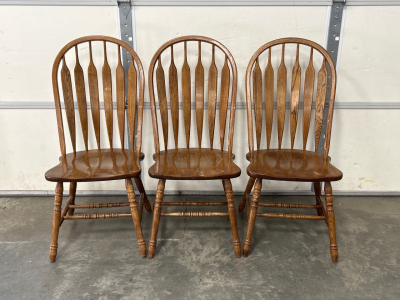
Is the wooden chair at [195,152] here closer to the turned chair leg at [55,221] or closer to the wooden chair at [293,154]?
the wooden chair at [293,154]

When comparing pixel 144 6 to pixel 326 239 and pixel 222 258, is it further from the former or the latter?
pixel 326 239

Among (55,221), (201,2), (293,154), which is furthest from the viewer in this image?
(201,2)

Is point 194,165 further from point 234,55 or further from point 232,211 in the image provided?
point 234,55

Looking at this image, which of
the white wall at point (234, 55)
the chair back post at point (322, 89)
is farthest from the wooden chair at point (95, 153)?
the chair back post at point (322, 89)

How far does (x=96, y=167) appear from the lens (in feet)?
4.84

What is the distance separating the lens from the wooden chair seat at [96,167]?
1.36 meters

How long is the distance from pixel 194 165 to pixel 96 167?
48cm

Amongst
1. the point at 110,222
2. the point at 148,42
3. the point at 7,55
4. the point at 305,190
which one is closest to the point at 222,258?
the point at 110,222

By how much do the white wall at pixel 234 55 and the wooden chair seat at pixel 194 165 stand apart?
42 centimetres

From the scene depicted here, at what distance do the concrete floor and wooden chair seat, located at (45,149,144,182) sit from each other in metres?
0.44

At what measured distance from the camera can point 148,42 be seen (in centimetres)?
187

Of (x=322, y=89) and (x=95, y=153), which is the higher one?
(x=322, y=89)

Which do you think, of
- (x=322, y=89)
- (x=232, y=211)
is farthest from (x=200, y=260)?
(x=322, y=89)

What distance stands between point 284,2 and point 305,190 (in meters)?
1.26
